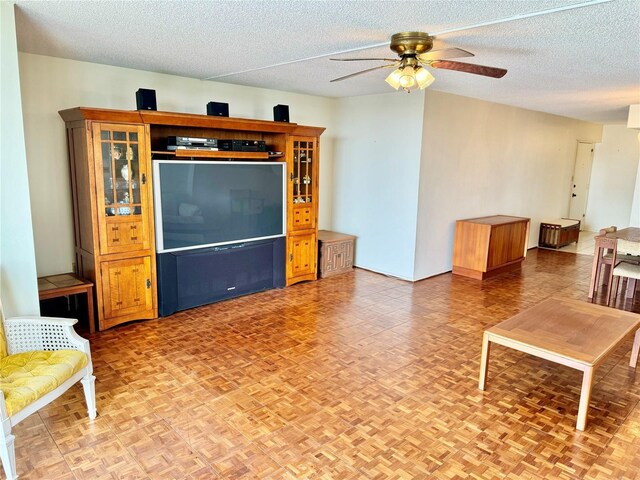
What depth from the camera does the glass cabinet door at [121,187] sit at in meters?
3.78

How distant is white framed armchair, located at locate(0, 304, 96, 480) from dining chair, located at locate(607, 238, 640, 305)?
5295mm

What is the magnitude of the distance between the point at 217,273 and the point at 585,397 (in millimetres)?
3437

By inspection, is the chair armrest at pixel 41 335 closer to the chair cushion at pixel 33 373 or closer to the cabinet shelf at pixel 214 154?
the chair cushion at pixel 33 373

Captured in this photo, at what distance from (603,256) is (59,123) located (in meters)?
6.08

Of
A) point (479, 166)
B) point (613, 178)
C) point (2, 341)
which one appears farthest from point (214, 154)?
point (613, 178)

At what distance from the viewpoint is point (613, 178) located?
962 centimetres

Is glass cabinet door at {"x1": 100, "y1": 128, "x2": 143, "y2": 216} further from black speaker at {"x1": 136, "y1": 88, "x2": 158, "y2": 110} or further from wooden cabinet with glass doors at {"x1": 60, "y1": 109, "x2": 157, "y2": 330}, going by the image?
black speaker at {"x1": 136, "y1": 88, "x2": 158, "y2": 110}

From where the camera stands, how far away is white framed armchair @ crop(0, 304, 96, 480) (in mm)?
2109

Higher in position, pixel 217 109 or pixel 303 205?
pixel 217 109

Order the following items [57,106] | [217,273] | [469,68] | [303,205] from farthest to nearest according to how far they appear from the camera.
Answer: [303,205], [217,273], [57,106], [469,68]

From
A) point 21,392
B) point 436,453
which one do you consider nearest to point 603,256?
point 436,453

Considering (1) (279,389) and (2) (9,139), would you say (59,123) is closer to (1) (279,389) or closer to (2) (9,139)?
(2) (9,139)

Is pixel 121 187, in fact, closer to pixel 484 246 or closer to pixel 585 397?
pixel 585 397

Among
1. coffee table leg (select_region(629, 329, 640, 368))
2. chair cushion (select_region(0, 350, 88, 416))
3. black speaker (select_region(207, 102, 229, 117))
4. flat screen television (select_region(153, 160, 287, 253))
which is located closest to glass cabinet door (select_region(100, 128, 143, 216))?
flat screen television (select_region(153, 160, 287, 253))
